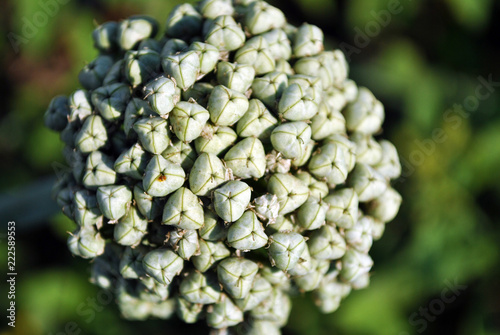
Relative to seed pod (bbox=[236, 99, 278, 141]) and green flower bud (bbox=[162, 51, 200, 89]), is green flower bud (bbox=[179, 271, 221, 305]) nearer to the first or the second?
seed pod (bbox=[236, 99, 278, 141])

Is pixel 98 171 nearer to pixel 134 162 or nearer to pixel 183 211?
pixel 134 162

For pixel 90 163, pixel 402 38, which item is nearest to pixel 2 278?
pixel 90 163

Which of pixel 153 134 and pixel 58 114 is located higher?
pixel 153 134

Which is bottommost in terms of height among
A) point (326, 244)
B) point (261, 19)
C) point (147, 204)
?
point (147, 204)

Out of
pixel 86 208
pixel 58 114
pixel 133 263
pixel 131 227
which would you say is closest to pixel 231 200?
pixel 131 227

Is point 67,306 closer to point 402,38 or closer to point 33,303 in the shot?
point 33,303

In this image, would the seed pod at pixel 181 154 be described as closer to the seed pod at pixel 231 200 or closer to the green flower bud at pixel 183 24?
the seed pod at pixel 231 200
